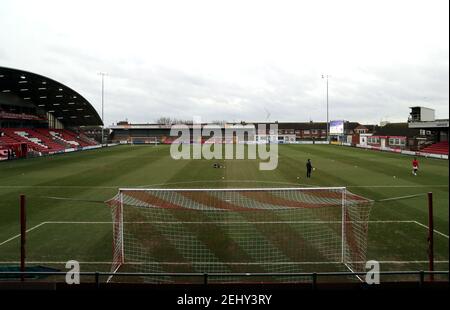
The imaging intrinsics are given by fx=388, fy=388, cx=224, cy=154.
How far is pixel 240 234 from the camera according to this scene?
45.6 ft

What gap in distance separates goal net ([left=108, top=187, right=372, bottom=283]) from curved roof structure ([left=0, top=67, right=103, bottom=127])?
36.7 meters

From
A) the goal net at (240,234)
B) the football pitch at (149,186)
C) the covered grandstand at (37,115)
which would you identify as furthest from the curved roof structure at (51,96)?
the goal net at (240,234)

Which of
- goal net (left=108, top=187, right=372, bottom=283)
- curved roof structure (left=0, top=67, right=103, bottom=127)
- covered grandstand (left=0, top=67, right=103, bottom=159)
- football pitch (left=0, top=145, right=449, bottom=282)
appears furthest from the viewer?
covered grandstand (left=0, top=67, right=103, bottom=159)

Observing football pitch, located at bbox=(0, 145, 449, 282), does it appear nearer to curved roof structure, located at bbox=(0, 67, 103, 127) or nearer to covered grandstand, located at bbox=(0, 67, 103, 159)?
covered grandstand, located at bbox=(0, 67, 103, 159)

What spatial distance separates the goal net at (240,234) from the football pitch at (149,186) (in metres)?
0.66

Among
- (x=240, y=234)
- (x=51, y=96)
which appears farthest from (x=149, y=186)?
(x=51, y=96)

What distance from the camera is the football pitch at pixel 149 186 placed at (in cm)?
1192

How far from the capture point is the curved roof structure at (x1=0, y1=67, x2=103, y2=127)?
48.9 m

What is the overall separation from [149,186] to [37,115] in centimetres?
5126

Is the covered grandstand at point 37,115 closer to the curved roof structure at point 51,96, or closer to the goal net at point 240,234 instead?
the curved roof structure at point 51,96

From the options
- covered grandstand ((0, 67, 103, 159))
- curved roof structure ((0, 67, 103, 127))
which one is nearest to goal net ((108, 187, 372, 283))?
covered grandstand ((0, 67, 103, 159))

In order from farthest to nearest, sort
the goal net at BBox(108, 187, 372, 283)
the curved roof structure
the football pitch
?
the curved roof structure, the football pitch, the goal net at BBox(108, 187, 372, 283)

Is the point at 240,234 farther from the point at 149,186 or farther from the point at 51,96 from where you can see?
the point at 51,96

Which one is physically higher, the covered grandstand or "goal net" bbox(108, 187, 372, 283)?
the covered grandstand
